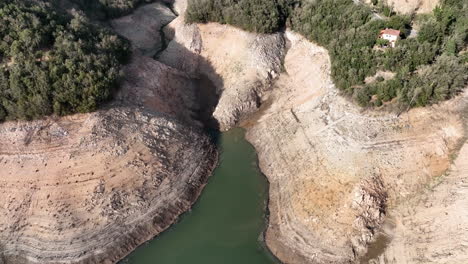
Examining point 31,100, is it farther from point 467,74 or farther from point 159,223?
point 467,74

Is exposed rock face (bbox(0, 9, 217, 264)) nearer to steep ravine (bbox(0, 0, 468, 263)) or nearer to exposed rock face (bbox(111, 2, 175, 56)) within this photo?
steep ravine (bbox(0, 0, 468, 263))

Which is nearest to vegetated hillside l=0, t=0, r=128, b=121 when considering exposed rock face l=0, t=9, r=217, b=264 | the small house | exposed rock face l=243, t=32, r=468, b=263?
exposed rock face l=0, t=9, r=217, b=264

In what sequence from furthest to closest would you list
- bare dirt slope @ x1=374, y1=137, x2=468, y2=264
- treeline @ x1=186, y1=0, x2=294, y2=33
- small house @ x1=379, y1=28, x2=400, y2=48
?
treeline @ x1=186, y1=0, x2=294, y2=33
small house @ x1=379, y1=28, x2=400, y2=48
bare dirt slope @ x1=374, y1=137, x2=468, y2=264

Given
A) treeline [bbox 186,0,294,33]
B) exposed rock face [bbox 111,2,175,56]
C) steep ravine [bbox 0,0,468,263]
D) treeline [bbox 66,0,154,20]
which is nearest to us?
steep ravine [bbox 0,0,468,263]

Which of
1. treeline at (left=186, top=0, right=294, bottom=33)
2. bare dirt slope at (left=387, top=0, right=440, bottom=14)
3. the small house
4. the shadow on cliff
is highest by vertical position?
bare dirt slope at (left=387, top=0, right=440, bottom=14)

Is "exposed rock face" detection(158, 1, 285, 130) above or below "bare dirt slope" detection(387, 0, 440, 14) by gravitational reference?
below

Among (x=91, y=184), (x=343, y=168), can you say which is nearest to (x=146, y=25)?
(x=91, y=184)

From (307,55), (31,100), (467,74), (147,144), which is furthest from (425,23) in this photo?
(31,100)

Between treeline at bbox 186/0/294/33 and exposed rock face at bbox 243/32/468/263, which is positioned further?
treeline at bbox 186/0/294/33
